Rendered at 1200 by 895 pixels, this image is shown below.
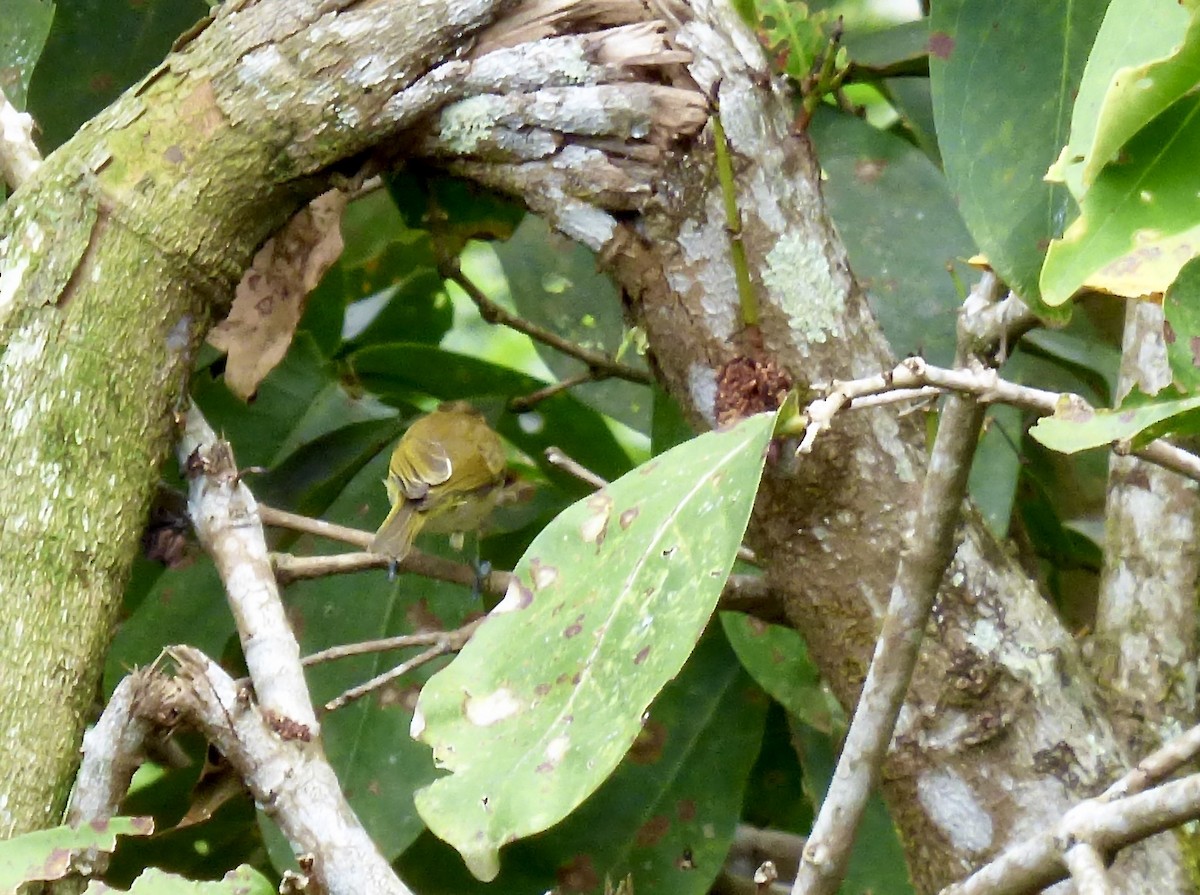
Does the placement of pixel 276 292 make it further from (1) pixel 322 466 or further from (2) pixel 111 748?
(2) pixel 111 748

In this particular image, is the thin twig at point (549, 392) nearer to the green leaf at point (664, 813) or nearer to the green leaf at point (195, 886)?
the green leaf at point (664, 813)

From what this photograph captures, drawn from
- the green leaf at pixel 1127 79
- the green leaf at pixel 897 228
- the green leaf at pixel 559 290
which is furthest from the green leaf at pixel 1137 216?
the green leaf at pixel 559 290

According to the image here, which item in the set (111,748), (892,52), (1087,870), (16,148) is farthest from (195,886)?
(892,52)

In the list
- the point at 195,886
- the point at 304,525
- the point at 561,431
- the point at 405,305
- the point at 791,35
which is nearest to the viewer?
the point at 195,886

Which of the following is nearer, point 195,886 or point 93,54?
point 195,886

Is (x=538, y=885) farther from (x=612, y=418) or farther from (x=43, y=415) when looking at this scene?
(x=43, y=415)

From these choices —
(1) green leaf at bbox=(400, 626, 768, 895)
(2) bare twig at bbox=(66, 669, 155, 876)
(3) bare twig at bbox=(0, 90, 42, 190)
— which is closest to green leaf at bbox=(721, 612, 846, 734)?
(1) green leaf at bbox=(400, 626, 768, 895)
